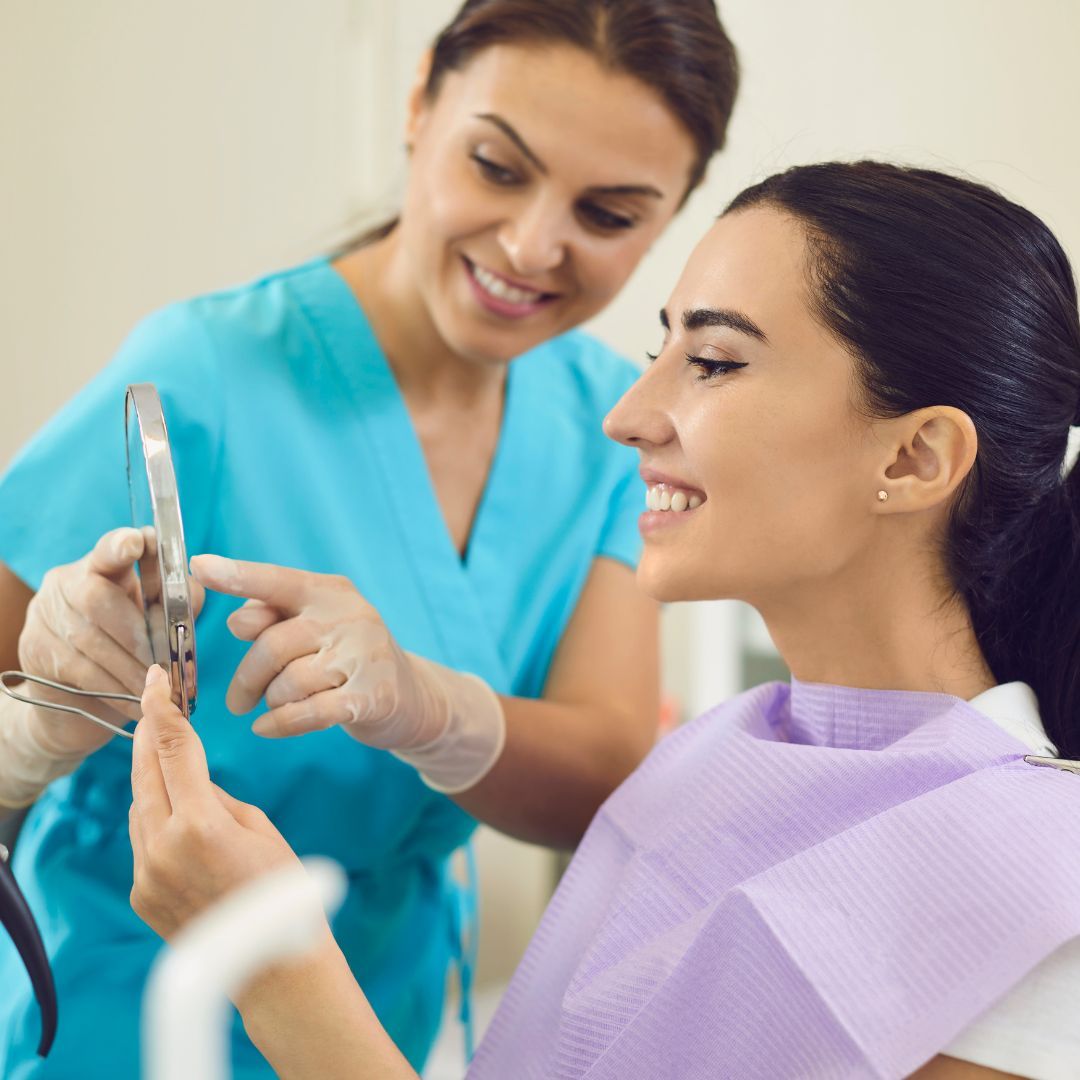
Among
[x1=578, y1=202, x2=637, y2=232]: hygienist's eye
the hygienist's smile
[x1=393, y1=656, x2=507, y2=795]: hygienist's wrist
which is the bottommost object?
[x1=393, y1=656, x2=507, y2=795]: hygienist's wrist

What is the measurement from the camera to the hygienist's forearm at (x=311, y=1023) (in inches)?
29.3

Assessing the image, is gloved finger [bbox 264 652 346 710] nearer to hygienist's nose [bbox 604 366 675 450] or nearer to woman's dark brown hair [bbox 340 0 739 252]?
hygienist's nose [bbox 604 366 675 450]

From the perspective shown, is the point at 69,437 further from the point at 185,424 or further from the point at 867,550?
the point at 867,550

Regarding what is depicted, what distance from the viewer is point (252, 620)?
932mm

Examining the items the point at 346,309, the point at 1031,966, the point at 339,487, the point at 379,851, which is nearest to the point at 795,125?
the point at 346,309

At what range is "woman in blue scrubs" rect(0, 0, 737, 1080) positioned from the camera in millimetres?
1057

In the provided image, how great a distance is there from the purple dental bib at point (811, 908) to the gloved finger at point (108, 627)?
391 mm

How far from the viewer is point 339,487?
1.21 metres

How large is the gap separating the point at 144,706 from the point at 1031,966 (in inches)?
20.9

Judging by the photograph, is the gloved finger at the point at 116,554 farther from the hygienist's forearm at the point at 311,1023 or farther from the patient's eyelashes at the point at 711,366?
the patient's eyelashes at the point at 711,366

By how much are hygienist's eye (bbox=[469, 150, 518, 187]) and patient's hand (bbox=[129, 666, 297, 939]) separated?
1.94ft

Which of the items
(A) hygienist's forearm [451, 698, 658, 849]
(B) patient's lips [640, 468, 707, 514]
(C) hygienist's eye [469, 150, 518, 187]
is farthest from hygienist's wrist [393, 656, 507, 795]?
(C) hygienist's eye [469, 150, 518, 187]

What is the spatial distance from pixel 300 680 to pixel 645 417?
1.07 ft

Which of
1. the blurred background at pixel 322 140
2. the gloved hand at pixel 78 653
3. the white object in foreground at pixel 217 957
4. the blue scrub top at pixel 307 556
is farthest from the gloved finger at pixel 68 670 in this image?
the blurred background at pixel 322 140
